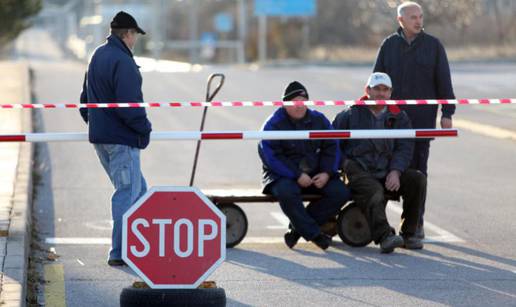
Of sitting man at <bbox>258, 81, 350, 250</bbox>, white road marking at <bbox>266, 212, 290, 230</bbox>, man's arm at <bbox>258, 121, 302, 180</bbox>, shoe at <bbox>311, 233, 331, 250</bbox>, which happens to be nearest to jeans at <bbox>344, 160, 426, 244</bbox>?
sitting man at <bbox>258, 81, 350, 250</bbox>

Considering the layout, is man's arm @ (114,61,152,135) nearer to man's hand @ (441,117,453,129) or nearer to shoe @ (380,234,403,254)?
shoe @ (380,234,403,254)

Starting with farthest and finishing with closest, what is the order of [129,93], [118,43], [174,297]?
1. [118,43]
2. [129,93]
3. [174,297]

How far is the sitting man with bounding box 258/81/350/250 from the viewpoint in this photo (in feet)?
34.3

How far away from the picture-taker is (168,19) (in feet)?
407

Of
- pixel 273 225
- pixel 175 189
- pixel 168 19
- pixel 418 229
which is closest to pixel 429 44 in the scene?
pixel 418 229

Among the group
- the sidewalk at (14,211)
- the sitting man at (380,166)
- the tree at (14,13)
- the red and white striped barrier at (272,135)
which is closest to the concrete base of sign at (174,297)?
the sidewalk at (14,211)

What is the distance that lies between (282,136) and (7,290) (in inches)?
99.1

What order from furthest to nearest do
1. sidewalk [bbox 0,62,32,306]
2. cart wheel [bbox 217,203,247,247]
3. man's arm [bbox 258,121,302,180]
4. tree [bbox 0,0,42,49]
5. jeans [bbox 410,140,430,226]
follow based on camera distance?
tree [bbox 0,0,42,49] < jeans [bbox 410,140,430,226] < cart wheel [bbox 217,203,247,247] < man's arm [bbox 258,121,302,180] < sidewalk [bbox 0,62,32,306]

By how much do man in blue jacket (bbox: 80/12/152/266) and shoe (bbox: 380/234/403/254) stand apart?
78.2 inches

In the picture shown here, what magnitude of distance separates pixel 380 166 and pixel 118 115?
7.54 ft

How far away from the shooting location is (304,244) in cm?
1089

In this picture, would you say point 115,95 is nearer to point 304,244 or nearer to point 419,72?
point 304,244

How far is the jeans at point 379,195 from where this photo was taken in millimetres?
10461

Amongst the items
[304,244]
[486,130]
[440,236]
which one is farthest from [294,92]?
[486,130]
